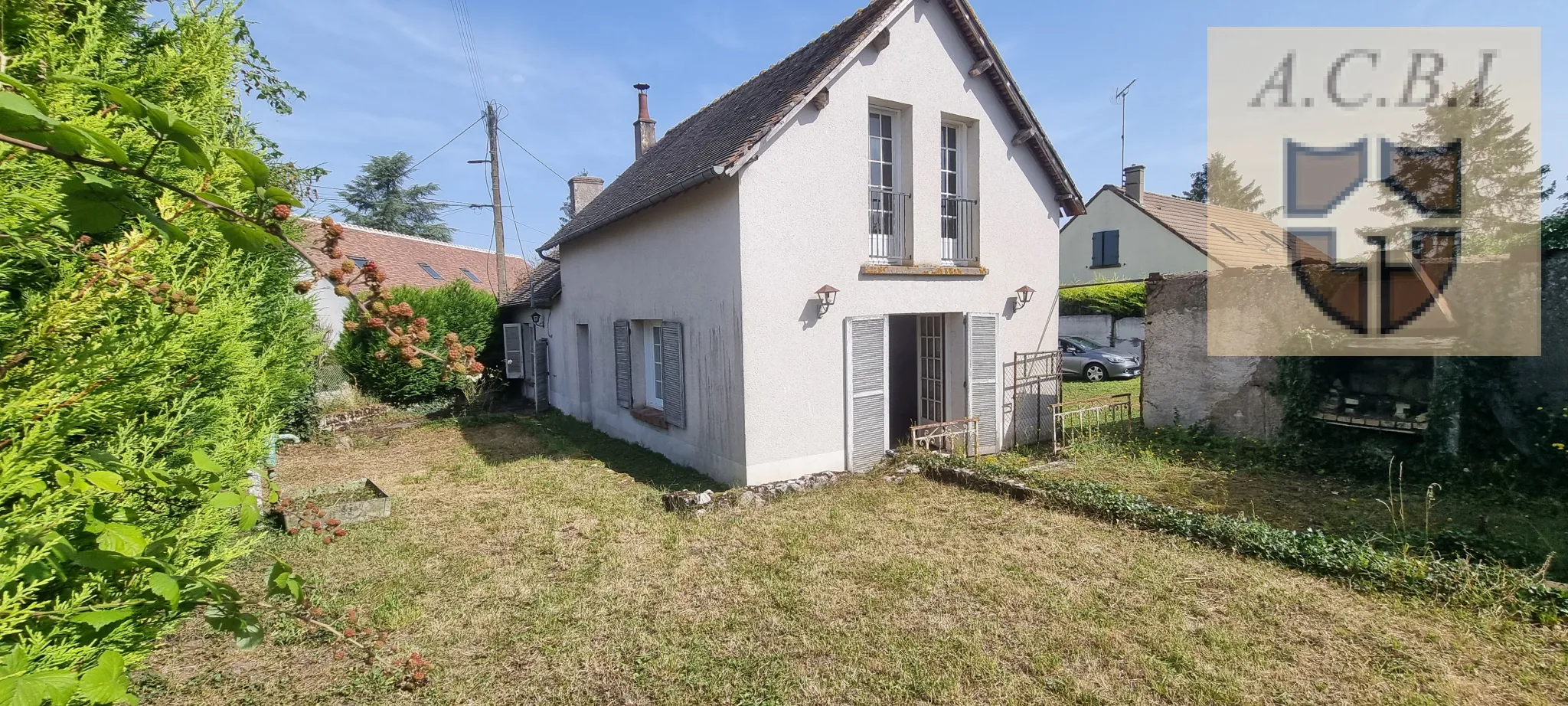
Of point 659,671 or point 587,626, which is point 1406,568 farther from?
point 587,626

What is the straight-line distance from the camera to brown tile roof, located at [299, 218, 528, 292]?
22109 millimetres

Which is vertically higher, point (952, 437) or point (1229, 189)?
point (1229, 189)

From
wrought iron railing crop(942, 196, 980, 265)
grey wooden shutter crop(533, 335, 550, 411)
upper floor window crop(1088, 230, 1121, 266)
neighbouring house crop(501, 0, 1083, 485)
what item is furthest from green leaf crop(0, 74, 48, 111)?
upper floor window crop(1088, 230, 1121, 266)

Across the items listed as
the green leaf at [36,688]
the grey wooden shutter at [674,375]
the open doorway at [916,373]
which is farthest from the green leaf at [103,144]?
the open doorway at [916,373]

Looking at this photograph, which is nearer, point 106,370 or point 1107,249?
point 106,370

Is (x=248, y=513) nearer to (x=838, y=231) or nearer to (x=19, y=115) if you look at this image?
(x=19, y=115)

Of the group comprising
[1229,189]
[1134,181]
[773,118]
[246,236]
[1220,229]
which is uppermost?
[1229,189]

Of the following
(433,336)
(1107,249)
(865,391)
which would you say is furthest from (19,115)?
(1107,249)

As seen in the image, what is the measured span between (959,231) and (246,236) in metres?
9.57

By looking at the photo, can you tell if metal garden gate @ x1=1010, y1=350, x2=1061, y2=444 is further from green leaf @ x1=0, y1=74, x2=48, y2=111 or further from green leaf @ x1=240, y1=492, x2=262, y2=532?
green leaf @ x1=0, y1=74, x2=48, y2=111

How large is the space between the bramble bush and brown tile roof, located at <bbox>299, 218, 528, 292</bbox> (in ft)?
61.3

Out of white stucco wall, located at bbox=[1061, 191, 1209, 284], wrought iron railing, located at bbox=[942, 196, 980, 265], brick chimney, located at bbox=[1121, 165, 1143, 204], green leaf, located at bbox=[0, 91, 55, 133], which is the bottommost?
green leaf, located at bbox=[0, 91, 55, 133]

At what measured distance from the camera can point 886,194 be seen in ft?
29.9

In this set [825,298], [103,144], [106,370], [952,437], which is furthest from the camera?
[952,437]
